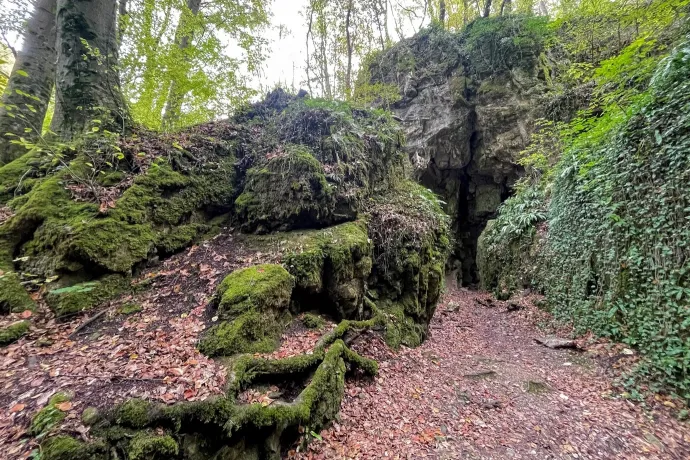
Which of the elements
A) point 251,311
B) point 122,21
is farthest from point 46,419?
point 122,21

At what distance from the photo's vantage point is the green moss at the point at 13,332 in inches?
127

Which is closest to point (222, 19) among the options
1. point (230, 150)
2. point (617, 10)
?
point (230, 150)

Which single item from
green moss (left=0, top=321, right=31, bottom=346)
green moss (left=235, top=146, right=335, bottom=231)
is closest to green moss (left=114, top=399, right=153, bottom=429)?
green moss (left=0, top=321, right=31, bottom=346)

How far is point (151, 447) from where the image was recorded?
233cm

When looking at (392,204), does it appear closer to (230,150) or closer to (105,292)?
(230,150)

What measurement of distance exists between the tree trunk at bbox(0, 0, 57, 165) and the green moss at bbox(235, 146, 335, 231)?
4950 mm

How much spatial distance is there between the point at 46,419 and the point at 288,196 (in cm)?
466

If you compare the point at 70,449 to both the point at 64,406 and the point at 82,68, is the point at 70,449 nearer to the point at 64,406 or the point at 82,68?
the point at 64,406

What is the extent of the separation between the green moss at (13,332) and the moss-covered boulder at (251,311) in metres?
2.02

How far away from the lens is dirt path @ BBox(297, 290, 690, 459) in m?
3.64

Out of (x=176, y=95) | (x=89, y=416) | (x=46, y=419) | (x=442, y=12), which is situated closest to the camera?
(x=46, y=419)

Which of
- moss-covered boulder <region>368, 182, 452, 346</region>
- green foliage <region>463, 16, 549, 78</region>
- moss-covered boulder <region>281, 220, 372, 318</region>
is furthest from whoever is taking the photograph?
green foliage <region>463, 16, 549, 78</region>

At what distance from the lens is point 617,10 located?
762 centimetres

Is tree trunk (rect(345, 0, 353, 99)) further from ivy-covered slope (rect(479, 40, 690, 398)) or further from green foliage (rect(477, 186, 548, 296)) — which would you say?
ivy-covered slope (rect(479, 40, 690, 398))
